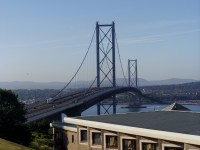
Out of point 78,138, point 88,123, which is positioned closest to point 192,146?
point 88,123

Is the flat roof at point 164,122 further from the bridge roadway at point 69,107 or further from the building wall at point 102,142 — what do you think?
the bridge roadway at point 69,107

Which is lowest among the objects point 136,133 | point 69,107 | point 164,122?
point 69,107

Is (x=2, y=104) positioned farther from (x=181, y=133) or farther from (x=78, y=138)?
(x=181, y=133)

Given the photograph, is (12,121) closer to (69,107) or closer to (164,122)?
(164,122)

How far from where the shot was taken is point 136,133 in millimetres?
15820

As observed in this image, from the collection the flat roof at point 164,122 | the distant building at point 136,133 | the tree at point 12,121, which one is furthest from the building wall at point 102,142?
the tree at point 12,121

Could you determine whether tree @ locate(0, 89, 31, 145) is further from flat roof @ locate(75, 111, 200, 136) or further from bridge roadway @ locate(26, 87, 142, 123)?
bridge roadway @ locate(26, 87, 142, 123)

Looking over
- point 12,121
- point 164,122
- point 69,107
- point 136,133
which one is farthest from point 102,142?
point 69,107

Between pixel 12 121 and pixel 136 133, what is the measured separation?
51.9 ft

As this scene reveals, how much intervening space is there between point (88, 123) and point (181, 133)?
5.47 meters

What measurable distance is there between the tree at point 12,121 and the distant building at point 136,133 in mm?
7984

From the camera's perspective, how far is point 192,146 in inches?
535

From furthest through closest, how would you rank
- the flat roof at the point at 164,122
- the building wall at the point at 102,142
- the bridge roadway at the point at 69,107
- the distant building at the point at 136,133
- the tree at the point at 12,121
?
the bridge roadway at the point at 69,107
the tree at the point at 12,121
the flat roof at the point at 164,122
the building wall at the point at 102,142
the distant building at the point at 136,133

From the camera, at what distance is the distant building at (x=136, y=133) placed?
14.3 metres
